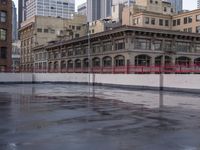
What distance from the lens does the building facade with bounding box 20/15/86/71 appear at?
118m

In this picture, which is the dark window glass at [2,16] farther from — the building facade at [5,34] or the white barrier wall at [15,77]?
the white barrier wall at [15,77]

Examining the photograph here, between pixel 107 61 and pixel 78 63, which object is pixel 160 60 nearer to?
pixel 107 61

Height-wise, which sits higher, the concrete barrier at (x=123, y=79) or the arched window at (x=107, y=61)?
the arched window at (x=107, y=61)

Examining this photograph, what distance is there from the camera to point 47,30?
120 m

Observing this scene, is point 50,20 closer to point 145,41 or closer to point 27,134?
point 145,41

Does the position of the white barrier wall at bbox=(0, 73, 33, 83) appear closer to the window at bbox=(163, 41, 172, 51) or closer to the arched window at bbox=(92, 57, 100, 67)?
the arched window at bbox=(92, 57, 100, 67)

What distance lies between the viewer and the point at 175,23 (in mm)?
97375

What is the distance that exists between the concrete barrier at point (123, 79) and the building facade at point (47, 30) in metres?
56.3

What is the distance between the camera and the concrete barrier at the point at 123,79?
1321 inches

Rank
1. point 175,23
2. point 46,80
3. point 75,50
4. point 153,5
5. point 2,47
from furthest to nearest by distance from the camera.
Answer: point 153,5 → point 175,23 → point 75,50 → point 2,47 → point 46,80

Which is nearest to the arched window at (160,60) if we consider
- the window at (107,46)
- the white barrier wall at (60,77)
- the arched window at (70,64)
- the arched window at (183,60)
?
the arched window at (183,60)

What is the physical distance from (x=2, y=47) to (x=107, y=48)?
2173cm

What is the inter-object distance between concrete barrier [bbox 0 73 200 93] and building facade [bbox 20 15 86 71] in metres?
56.3

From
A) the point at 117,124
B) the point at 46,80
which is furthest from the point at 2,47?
the point at 117,124
